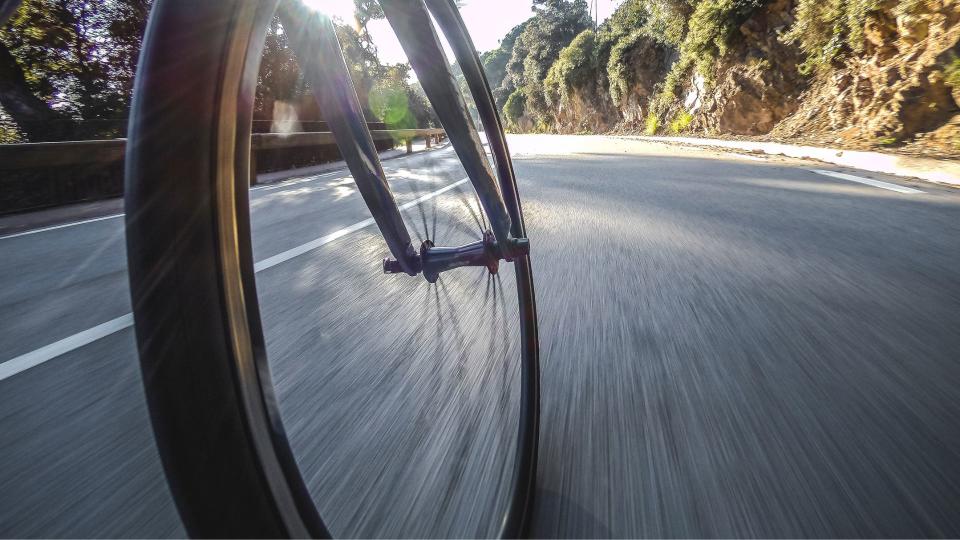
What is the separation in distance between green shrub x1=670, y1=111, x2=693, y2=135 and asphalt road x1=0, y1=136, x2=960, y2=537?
2079 cm

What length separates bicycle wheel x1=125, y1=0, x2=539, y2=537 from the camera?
1.55ft

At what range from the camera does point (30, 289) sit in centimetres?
325

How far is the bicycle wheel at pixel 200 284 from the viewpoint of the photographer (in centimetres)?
47

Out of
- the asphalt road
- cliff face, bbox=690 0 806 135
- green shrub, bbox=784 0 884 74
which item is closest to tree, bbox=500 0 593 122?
cliff face, bbox=690 0 806 135

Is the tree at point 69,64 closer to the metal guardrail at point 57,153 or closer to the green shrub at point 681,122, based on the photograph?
the metal guardrail at point 57,153

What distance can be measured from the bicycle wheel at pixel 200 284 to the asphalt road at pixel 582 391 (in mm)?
755

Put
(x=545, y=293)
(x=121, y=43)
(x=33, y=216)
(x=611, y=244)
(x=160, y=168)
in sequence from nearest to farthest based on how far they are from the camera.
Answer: (x=160, y=168) → (x=545, y=293) → (x=611, y=244) → (x=33, y=216) → (x=121, y=43)

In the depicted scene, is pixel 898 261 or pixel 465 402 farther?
pixel 898 261

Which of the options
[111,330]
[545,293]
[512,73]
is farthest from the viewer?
[512,73]

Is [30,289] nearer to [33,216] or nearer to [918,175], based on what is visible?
[33,216]

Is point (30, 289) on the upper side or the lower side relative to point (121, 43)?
lower

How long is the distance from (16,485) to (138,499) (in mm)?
347

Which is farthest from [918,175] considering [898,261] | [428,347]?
[428,347]

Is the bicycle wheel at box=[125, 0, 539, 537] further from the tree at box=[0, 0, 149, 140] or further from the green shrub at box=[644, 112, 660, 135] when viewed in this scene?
Answer: the green shrub at box=[644, 112, 660, 135]
